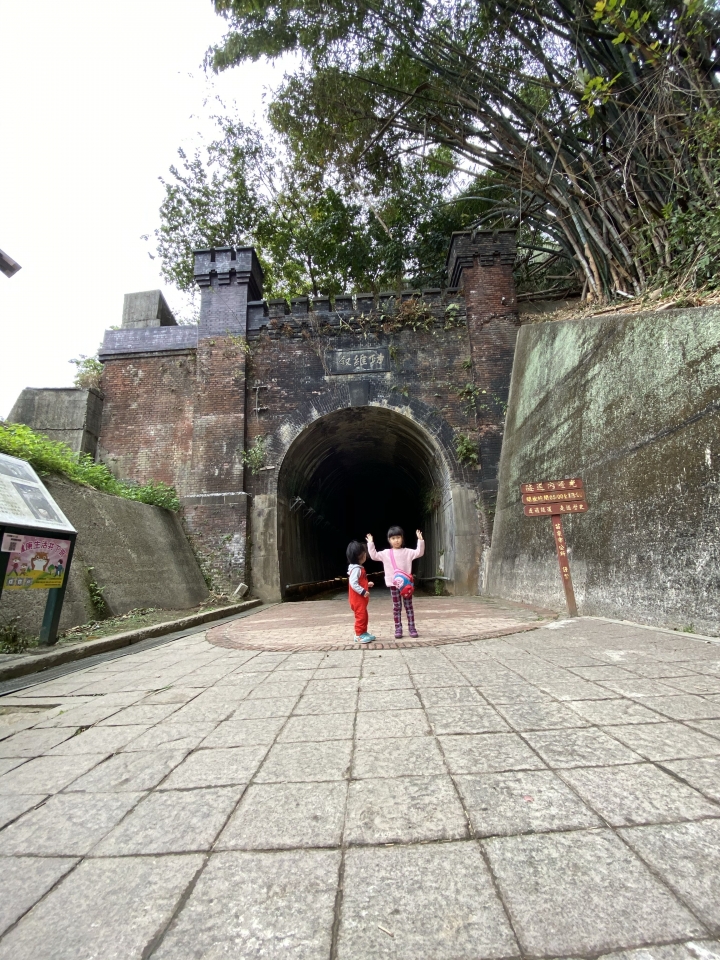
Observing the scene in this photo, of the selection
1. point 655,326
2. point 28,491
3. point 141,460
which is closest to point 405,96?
point 655,326

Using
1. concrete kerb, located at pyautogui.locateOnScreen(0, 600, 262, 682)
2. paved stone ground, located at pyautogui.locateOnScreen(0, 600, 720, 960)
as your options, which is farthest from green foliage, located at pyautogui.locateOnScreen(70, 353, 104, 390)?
paved stone ground, located at pyautogui.locateOnScreen(0, 600, 720, 960)

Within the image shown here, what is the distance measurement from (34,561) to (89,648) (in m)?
1.10

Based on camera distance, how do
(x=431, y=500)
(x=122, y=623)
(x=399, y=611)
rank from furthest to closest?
(x=431, y=500)
(x=122, y=623)
(x=399, y=611)

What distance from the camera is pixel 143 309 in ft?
42.1

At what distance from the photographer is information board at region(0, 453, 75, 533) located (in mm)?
4488

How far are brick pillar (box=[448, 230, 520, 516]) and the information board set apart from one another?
8.36 m

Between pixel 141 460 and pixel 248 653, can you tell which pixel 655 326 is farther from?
pixel 141 460

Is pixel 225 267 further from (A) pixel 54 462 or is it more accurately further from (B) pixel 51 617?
(B) pixel 51 617

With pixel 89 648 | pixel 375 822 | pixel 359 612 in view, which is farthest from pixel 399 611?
pixel 375 822

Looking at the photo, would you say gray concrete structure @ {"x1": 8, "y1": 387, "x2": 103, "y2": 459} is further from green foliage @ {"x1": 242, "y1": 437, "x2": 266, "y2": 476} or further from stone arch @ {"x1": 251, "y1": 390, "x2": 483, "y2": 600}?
stone arch @ {"x1": 251, "y1": 390, "x2": 483, "y2": 600}

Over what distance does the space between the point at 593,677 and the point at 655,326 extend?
4.39 m

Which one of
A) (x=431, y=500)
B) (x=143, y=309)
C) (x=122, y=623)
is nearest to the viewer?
(x=122, y=623)

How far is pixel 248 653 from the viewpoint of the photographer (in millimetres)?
4742

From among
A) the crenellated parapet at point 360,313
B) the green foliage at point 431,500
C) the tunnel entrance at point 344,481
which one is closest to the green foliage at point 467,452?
the tunnel entrance at point 344,481
